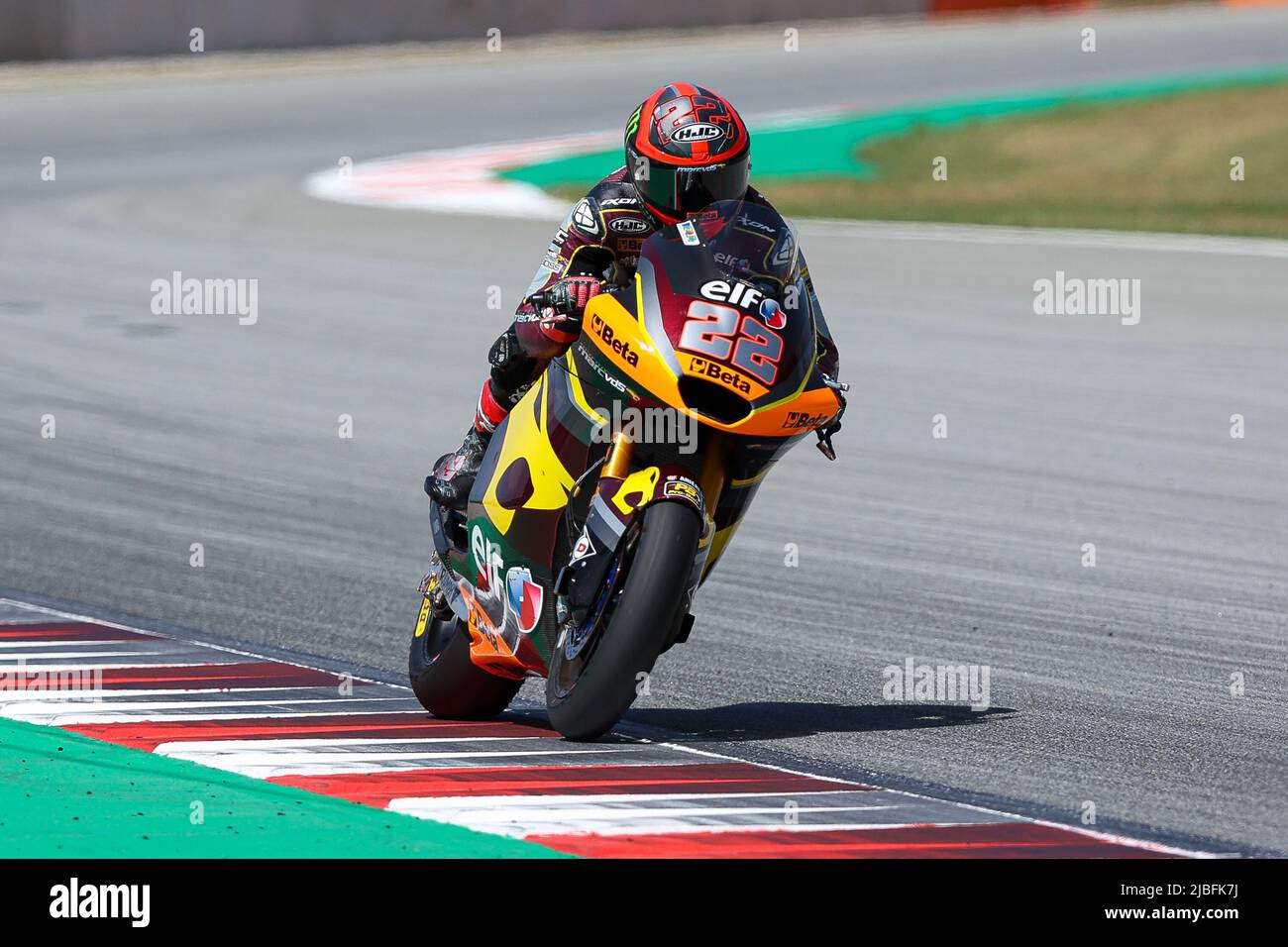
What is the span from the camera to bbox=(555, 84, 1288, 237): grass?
66.6ft

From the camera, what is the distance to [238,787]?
524 cm

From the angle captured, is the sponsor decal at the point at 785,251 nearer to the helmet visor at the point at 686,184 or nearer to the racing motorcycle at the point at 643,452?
the racing motorcycle at the point at 643,452

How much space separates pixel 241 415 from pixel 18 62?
19032 mm

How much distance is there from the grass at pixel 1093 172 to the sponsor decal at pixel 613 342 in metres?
14.6

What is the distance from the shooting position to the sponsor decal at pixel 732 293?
17.3ft

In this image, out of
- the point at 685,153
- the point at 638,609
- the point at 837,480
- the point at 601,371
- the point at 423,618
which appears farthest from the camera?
the point at 837,480

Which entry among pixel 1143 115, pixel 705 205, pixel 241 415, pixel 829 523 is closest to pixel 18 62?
pixel 1143 115

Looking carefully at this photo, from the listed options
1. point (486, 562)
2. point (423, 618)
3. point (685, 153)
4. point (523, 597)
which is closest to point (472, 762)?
point (523, 597)

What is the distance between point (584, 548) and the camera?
17.6ft

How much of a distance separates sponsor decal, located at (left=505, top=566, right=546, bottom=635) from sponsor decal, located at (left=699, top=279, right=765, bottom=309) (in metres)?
0.98
